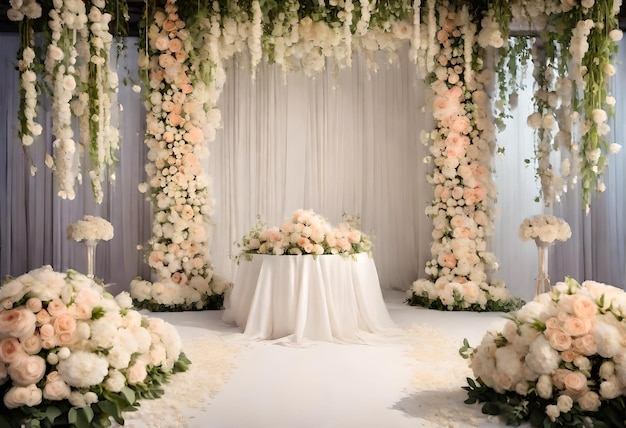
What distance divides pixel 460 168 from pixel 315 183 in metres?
2.03

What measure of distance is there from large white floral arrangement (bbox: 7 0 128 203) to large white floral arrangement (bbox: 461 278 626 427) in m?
3.46

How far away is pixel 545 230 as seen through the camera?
5.32 meters

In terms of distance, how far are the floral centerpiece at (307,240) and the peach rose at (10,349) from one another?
2346 mm

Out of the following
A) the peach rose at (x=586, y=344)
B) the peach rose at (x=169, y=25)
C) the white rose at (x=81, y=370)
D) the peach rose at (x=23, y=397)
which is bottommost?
the peach rose at (x=23, y=397)

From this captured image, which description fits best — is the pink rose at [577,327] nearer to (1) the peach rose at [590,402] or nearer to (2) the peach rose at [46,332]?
(1) the peach rose at [590,402]

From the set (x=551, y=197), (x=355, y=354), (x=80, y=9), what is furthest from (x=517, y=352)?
(x=80, y=9)

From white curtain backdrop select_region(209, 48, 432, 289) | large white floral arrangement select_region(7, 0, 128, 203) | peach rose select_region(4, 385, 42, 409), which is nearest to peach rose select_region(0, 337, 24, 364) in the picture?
peach rose select_region(4, 385, 42, 409)

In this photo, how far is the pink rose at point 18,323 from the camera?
2398 mm

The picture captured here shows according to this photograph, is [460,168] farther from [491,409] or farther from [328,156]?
[491,409]

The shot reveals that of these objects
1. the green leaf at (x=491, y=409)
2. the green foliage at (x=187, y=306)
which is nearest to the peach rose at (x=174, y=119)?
the green foliage at (x=187, y=306)

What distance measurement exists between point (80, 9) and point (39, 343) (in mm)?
3262

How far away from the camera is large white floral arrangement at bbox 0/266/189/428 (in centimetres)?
239

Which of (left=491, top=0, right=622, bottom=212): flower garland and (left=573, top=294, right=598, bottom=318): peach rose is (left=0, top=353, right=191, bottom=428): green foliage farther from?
(left=491, top=0, right=622, bottom=212): flower garland

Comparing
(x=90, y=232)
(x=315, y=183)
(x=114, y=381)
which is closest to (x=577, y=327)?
(x=114, y=381)
